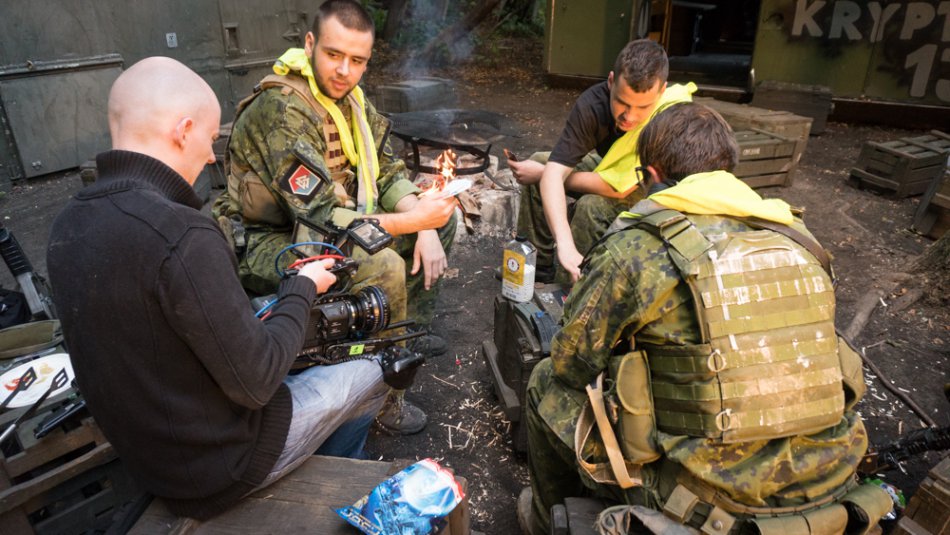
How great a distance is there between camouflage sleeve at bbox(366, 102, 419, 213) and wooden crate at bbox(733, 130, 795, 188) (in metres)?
4.22

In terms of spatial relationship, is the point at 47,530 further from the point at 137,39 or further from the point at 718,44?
the point at 718,44

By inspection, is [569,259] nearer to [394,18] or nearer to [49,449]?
[49,449]

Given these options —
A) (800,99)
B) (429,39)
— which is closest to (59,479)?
(800,99)

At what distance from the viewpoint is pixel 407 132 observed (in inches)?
242

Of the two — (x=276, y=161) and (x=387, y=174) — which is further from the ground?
(x=276, y=161)

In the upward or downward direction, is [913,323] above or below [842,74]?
below

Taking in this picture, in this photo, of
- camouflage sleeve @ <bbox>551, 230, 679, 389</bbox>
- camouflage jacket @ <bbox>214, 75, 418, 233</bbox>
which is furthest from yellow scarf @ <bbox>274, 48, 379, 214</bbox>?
camouflage sleeve @ <bbox>551, 230, 679, 389</bbox>

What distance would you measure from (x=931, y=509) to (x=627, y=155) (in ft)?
8.31

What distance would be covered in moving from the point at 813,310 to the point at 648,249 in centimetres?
55

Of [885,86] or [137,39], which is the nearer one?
[137,39]

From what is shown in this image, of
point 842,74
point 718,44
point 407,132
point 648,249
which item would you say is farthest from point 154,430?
point 718,44

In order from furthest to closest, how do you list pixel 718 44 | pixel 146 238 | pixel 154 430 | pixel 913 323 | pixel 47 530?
pixel 718 44 < pixel 913 323 < pixel 47 530 < pixel 154 430 < pixel 146 238

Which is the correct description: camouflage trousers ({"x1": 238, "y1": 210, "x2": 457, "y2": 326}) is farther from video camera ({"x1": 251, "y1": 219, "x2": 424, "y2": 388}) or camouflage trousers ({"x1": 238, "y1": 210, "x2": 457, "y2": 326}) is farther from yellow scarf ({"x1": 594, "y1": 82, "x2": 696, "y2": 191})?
yellow scarf ({"x1": 594, "y1": 82, "x2": 696, "y2": 191})

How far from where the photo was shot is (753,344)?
179 centimetres
